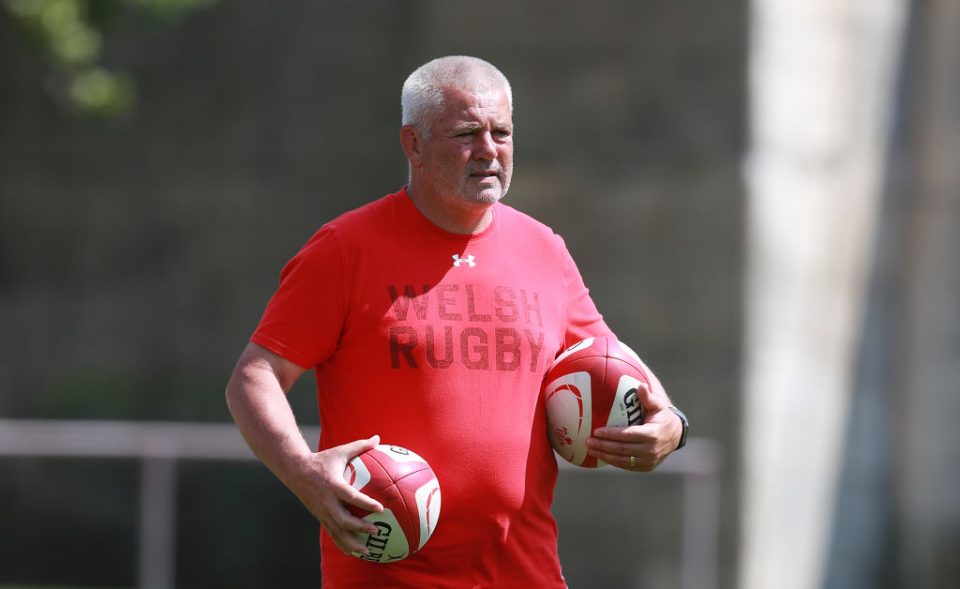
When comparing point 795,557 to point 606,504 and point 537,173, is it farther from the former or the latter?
point 537,173

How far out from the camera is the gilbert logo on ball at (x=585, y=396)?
4234mm

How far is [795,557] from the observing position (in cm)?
1072

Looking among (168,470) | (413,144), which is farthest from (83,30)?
(413,144)

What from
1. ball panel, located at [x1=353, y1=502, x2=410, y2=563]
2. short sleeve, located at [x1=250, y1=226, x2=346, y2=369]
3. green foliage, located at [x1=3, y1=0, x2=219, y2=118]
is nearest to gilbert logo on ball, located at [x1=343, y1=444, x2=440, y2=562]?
ball panel, located at [x1=353, y1=502, x2=410, y2=563]

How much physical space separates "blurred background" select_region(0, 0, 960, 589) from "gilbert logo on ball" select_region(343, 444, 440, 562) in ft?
20.1

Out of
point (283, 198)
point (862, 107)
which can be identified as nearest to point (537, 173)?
point (283, 198)

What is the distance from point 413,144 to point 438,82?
208 mm

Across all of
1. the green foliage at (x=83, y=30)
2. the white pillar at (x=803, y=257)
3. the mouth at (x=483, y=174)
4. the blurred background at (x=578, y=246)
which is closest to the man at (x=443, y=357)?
the mouth at (x=483, y=174)

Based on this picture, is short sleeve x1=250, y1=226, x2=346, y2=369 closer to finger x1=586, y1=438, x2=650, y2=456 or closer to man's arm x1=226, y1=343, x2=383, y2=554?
man's arm x1=226, y1=343, x2=383, y2=554

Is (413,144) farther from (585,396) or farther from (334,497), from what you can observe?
(334,497)

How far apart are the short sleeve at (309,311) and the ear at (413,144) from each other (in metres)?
0.36

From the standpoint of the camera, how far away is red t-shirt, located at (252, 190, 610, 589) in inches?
161

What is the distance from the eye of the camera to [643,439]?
414cm

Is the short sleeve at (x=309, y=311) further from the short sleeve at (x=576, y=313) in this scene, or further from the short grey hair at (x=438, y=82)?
the short sleeve at (x=576, y=313)
